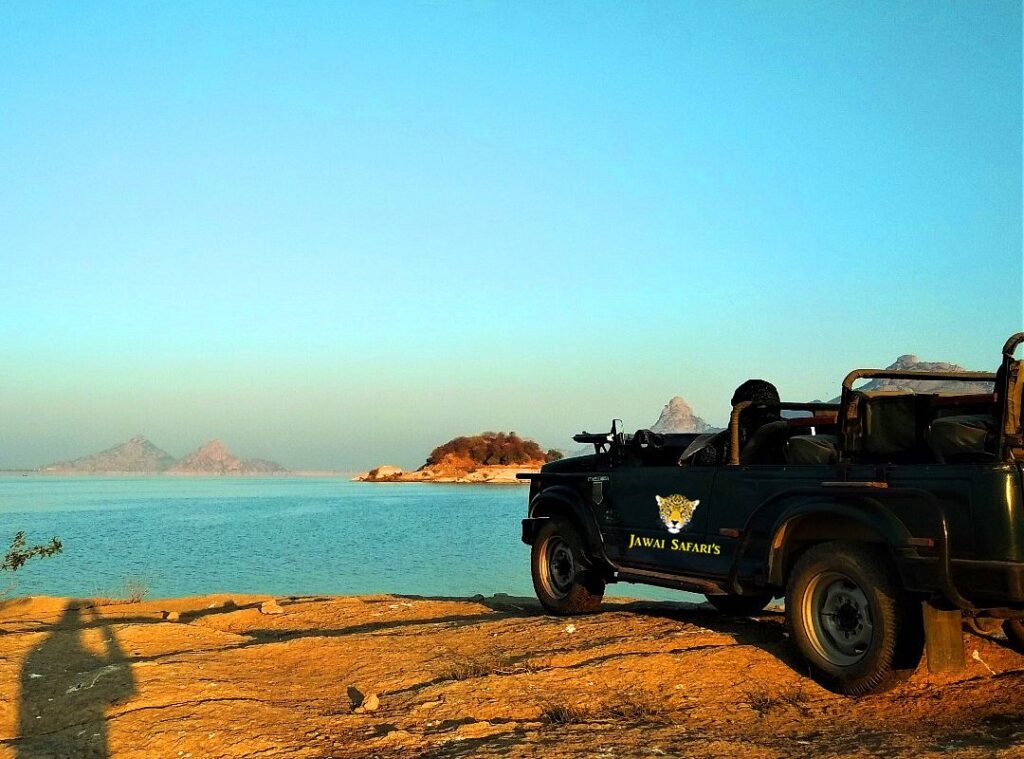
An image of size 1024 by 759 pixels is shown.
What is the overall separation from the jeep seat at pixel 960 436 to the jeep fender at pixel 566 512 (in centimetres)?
377

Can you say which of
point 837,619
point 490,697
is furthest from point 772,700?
point 490,697

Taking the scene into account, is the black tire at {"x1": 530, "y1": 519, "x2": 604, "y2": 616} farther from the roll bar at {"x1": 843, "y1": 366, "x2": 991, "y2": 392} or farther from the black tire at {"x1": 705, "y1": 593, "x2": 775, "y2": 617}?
the roll bar at {"x1": 843, "y1": 366, "x2": 991, "y2": 392}

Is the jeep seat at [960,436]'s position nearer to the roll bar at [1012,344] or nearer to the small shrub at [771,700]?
the roll bar at [1012,344]

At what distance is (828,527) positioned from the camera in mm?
6199

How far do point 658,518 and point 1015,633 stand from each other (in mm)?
2951

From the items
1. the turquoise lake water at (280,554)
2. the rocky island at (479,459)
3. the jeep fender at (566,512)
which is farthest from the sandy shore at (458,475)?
the jeep fender at (566,512)

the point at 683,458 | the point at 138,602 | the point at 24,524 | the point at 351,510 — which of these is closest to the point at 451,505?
the point at 351,510

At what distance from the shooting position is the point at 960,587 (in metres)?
5.41

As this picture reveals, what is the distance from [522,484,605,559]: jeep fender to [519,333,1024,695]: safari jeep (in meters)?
0.54

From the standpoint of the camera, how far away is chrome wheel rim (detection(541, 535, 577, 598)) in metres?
9.66

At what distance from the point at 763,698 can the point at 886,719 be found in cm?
81

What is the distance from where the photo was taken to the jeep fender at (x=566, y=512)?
895 cm

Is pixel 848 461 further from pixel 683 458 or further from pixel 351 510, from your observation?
pixel 351 510

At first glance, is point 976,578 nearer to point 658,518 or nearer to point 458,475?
point 658,518
